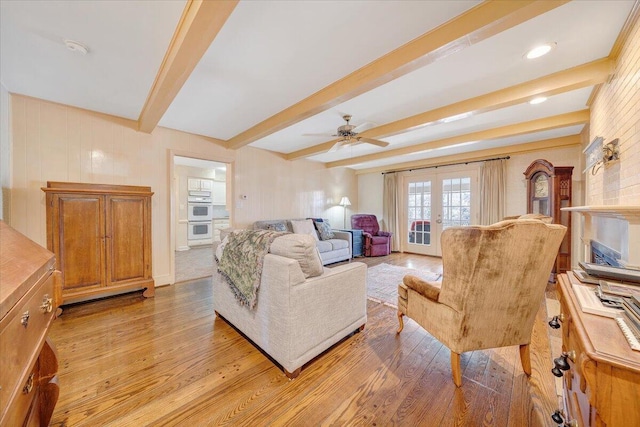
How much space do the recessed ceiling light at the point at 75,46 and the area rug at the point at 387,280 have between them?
11.9 ft

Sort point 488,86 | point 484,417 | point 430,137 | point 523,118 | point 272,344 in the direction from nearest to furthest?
point 484,417, point 272,344, point 488,86, point 523,118, point 430,137

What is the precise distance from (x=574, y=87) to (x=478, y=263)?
200cm

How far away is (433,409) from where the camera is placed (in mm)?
1415

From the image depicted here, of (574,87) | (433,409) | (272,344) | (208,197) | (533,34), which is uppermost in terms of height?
(533,34)

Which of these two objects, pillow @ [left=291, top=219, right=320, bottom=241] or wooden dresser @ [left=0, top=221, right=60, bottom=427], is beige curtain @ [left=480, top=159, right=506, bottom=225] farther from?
wooden dresser @ [left=0, top=221, right=60, bottom=427]

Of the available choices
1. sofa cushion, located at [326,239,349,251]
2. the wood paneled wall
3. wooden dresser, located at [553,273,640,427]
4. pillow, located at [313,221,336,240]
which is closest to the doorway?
the wood paneled wall

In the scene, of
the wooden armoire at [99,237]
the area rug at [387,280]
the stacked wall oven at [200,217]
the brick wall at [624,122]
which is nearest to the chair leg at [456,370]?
the area rug at [387,280]

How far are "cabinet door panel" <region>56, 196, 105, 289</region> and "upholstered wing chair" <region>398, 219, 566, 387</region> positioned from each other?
11.6 feet

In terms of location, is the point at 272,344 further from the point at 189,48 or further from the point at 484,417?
the point at 189,48

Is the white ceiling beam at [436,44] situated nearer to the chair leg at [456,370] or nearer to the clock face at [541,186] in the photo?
the chair leg at [456,370]

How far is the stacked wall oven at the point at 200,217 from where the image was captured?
6.79m

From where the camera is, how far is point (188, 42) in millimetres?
1536

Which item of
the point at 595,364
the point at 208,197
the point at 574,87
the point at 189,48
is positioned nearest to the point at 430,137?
the point at 574,87

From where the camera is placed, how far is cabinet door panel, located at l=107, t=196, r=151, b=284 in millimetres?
2857
